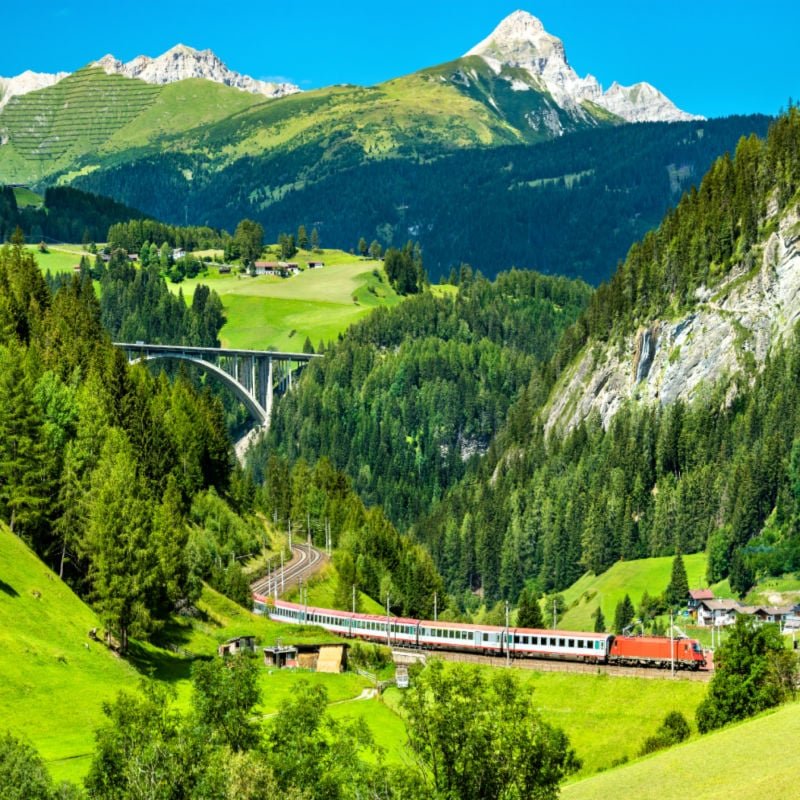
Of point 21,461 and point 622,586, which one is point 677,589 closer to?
point 622,586

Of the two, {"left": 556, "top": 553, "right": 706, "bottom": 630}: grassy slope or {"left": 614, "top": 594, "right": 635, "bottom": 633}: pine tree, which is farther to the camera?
{"left": 556, "top": 553, "right": 706, "bottom": 630}: grassy slope

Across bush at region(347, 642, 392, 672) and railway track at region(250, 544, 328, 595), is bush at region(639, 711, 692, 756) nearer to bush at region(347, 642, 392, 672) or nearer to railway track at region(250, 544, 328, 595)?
bush at region(347, 642, 392, 672)

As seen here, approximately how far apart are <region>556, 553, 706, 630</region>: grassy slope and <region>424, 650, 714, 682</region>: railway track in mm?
55596

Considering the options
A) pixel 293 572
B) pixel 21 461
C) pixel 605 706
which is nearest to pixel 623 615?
pixel 293 572

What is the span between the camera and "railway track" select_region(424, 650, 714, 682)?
105 meters

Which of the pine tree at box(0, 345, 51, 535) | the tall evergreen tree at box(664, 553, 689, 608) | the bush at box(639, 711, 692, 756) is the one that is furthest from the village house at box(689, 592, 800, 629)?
the pine tree at box(0, 345, 51, 535)

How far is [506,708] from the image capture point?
215 feet

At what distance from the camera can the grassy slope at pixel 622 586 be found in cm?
17938

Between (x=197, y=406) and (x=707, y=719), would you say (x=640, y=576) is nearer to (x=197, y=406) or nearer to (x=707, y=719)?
(x=197, y=406)

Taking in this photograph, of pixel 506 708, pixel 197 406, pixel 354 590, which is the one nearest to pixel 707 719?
pixel 506 708

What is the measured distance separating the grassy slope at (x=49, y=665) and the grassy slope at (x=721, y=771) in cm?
2540

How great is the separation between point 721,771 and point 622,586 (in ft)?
401

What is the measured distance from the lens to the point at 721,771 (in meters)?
67.4

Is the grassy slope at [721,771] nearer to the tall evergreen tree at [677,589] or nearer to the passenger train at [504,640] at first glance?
the passenger train at [504,640]
